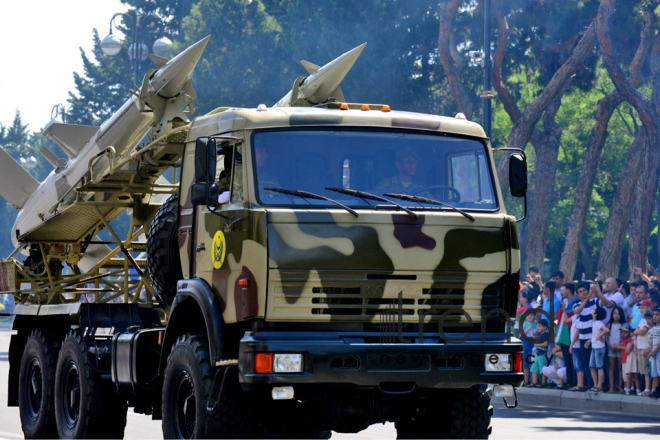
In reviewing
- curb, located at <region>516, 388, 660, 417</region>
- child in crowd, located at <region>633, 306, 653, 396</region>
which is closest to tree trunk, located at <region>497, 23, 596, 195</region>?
curb, located at <region>516, 388, 660, 417</region>

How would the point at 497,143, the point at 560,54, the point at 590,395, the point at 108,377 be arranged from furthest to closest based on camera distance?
the point at 497,143 → the point at 560,54 → the point at 590,395 → the point at 108,377

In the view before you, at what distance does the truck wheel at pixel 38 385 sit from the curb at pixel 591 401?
25.8 feet

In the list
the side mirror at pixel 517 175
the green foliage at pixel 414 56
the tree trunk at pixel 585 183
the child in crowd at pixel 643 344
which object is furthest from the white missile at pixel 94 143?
the green foliage at pixel 414 56

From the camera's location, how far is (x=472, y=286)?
27.6ft

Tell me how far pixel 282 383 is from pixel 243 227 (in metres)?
1.06

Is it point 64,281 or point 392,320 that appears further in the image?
point 64,281

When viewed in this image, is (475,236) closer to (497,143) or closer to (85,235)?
(85,235)

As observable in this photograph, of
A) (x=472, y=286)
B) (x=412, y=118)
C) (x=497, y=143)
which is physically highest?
(x=497, y=143)

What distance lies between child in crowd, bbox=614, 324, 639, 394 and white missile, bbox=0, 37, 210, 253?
762 centimetres

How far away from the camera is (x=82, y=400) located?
35.4 feet

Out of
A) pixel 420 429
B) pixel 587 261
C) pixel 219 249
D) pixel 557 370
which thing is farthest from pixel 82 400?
pixel 587 261

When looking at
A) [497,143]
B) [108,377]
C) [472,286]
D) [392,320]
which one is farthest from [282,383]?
[497,143]

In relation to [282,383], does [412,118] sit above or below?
above

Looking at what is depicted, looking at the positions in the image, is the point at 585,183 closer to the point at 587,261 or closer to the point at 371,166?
the point at 371,166
